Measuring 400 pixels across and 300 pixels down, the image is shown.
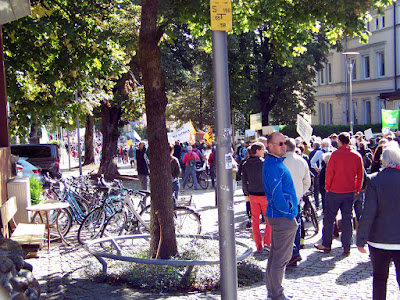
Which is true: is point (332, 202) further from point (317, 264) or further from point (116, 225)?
point (116, 225)

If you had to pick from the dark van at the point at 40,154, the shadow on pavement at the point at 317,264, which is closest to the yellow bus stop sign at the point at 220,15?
the shadow on pavement at the point at 317,264

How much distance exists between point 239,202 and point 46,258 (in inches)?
326

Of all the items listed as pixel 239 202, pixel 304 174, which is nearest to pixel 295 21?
pixel 304 174

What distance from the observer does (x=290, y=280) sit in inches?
283

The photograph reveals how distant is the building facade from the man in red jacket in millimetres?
35292

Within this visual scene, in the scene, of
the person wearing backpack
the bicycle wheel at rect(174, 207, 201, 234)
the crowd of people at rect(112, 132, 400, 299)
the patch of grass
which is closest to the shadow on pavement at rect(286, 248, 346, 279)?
the crowd of people at rect(112, 132, 400, 299)

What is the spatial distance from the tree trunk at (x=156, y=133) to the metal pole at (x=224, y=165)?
3.03 meters

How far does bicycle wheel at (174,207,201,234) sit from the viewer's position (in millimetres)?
9789

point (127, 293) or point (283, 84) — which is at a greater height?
point (283, 84)

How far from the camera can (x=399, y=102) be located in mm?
42438

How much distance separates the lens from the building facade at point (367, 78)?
4575 centimetres

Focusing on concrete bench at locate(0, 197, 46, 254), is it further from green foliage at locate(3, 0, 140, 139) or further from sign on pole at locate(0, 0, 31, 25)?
green foliage at locate(3, 0, 140, 139)

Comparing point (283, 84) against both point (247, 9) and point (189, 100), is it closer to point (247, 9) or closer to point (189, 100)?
point (189, 100)

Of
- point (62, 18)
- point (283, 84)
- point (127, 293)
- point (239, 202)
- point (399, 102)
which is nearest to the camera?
point (127, 293)
